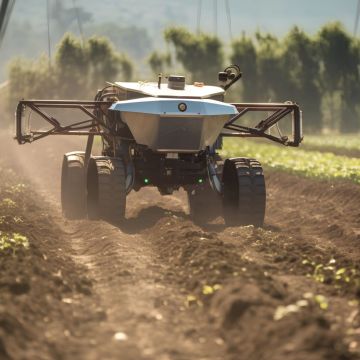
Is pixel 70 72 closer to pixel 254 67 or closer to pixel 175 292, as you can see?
pixel 254 67

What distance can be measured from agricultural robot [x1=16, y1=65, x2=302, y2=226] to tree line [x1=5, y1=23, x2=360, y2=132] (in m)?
60.7

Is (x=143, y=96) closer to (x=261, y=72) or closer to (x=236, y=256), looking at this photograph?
(x=236, y=256)

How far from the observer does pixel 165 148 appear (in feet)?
Result: 48.3

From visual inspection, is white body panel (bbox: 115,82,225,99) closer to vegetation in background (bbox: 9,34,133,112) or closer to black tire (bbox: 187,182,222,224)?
black tire (bbox: 187,182,222,224)

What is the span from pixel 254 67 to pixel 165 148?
6670 centimetres

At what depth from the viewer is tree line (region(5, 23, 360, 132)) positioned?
254 ft

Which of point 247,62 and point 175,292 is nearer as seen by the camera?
point 175,292

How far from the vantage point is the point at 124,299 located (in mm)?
9008

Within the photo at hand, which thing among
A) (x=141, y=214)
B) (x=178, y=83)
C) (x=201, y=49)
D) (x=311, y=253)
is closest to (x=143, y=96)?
(x=178, y=83)

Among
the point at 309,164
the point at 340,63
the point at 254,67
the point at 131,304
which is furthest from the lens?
the point at 254,67

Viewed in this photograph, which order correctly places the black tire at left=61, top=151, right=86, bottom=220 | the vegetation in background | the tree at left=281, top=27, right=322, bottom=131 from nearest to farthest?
the black tire at left=61, top=151, right=86, bottom=220, the tree at left=281, top=27, right=322, bottom=131, the vegetation in background

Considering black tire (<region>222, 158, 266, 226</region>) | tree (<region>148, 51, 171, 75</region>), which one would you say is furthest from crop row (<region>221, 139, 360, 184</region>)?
tree (<region>148, 51, 171, 75</region>)

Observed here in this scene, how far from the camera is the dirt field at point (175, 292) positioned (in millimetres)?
7160

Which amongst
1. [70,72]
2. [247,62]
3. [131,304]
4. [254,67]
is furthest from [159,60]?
[131,304]
